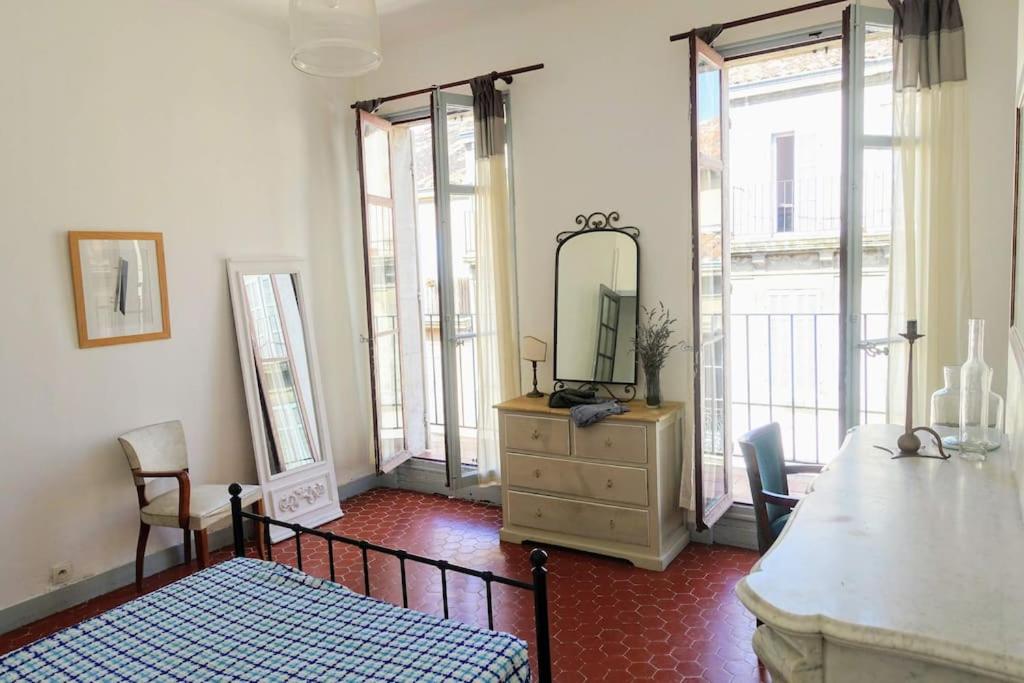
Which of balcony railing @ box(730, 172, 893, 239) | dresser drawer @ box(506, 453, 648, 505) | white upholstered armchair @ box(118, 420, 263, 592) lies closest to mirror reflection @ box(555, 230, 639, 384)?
dresser drawer @ box(506, 453, 648, 505)

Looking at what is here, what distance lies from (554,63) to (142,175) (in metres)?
2.30

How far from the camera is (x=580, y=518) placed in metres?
3.67

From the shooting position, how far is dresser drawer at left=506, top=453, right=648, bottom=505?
138 inches

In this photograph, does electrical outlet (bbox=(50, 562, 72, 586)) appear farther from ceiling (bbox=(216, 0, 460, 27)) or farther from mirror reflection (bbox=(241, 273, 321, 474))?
ceiling (bbox=(216, 0, 460, 27))

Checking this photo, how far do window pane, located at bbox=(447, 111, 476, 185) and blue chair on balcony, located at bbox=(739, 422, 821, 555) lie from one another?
2.39 meters

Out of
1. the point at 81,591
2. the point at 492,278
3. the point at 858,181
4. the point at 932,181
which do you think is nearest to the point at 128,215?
the point at 81,591

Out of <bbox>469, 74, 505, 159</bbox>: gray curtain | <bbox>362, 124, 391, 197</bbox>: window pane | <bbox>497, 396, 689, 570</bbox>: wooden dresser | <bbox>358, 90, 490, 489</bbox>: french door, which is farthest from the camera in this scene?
<bbox>362, 124, 391, 197</bbox>: window pane

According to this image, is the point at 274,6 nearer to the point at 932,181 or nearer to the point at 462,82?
the point at 462,82

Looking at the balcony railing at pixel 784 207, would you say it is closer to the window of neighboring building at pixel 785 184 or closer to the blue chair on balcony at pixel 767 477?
the window of neighboring building at pixel 785 184

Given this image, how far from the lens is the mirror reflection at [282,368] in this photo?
4.12 m

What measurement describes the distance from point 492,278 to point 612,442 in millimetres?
1255

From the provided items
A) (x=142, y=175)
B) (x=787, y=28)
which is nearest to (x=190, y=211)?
(x=142, y=175)

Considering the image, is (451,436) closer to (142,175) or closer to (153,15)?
(142,175)

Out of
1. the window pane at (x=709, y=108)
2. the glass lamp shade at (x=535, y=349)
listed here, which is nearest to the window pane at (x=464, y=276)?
the glass lamp shade at (x=535, y=349)
